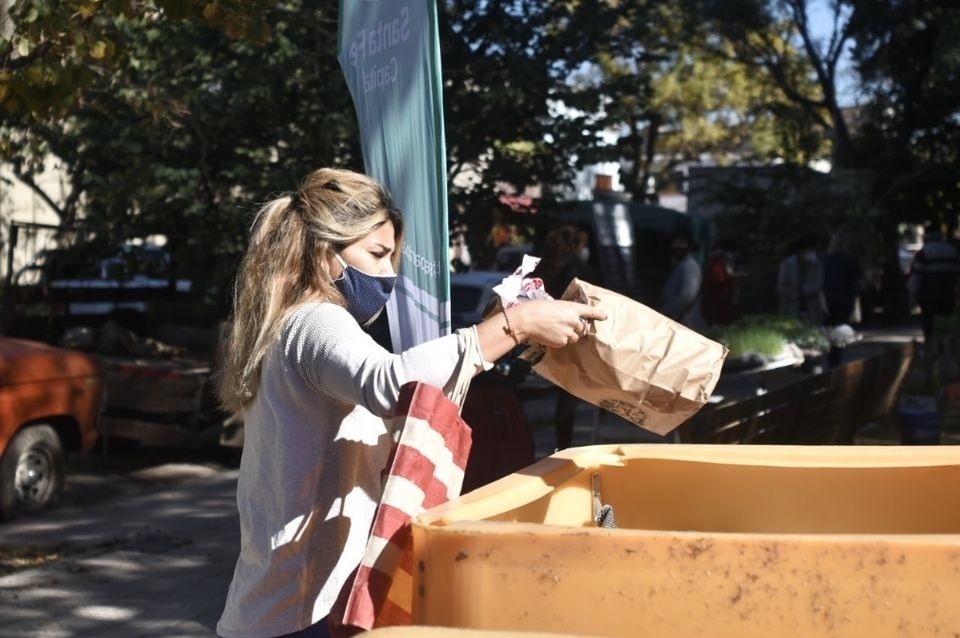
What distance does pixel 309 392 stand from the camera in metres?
2.53

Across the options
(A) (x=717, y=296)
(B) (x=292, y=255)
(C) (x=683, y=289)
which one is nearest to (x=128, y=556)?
(B) (x=292, y=255)

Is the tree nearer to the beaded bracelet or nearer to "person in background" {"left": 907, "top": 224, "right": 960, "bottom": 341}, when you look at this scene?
"person in background" {"left": 907, "top": 224, "right": 960, "bottom": 341}

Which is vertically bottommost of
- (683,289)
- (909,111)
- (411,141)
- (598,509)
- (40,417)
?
(40,417)

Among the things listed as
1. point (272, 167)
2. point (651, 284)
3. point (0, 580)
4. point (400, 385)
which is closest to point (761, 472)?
point (400, 385)

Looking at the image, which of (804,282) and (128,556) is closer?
(128,556)

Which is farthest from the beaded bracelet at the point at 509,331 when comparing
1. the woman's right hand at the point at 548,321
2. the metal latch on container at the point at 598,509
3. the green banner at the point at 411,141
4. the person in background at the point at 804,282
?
the person in background at the point at 804,282

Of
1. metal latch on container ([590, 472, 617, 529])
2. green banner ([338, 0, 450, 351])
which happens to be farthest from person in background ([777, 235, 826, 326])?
metal latch on container ([590, 472, 617, 529])

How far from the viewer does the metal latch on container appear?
3.15m

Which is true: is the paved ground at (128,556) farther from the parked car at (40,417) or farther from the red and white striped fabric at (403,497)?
the red and white striped fabric at (403,497)

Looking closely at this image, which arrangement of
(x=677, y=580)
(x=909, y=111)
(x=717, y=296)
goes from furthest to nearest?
(x=909, y=111) → (x=717, y=296) → (x=677, y=580)

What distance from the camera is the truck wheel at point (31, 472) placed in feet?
27.4

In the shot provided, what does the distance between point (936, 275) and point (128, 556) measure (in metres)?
11.7

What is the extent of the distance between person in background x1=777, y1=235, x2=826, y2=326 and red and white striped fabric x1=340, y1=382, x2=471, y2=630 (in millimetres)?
11377

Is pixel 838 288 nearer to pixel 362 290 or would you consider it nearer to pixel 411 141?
pixel 411 141
